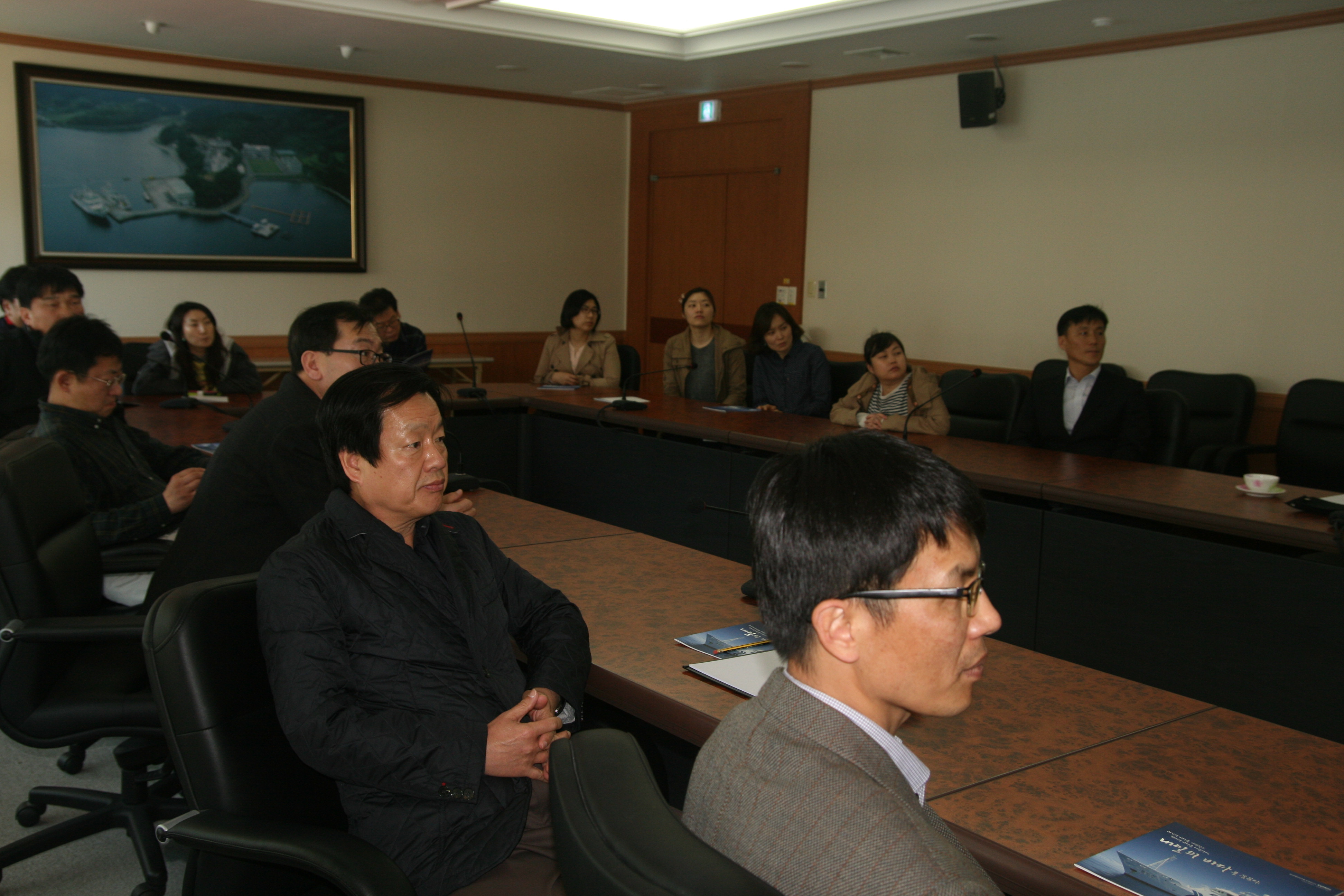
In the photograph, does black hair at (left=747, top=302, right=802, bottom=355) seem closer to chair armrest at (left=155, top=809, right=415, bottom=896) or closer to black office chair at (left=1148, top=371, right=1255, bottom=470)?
black office chair at (left=1148, top=371, right=1255, bottom=470)

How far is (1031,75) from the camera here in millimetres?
5516

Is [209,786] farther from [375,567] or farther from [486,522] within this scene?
[486,522]

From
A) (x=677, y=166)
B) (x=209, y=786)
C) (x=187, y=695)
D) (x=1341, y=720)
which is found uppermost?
(x=677, y=166)

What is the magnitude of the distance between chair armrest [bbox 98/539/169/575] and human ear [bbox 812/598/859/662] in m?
1.95

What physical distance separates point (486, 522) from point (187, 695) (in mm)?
1233

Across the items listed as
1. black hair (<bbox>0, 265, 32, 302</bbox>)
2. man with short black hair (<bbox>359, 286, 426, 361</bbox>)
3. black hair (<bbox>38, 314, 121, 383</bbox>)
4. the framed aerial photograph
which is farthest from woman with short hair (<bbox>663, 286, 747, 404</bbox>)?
black hair (<bbox>38, 314, 121, 383</bbox>)

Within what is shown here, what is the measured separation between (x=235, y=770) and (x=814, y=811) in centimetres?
89

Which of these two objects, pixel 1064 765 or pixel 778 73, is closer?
pixel 1064 765

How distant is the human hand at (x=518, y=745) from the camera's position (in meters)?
1.46

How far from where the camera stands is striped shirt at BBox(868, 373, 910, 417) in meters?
4.43

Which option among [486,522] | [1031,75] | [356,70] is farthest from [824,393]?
[356,70]

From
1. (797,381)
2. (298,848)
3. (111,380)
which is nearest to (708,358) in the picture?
(797,381)

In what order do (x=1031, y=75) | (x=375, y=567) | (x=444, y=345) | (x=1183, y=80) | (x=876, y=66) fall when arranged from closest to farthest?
(x=375, y=567) → (x=1183, y=80) → (x=1031, y=75) → (x=876, y=66) → (x=444, y=345)

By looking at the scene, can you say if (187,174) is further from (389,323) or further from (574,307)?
(574,307)
